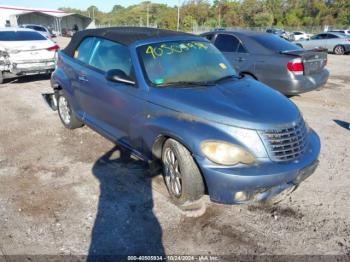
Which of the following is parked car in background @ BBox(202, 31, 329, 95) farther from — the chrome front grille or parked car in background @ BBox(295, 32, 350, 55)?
parked car in background @ BBox(295, 32, 350, 55)

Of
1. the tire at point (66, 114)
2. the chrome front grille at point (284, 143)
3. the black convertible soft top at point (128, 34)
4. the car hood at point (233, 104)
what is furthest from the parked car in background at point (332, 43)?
the chrome front grille at point (284, 143)

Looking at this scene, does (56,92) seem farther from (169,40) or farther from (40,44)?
(40,44)

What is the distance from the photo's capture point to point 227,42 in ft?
27.9

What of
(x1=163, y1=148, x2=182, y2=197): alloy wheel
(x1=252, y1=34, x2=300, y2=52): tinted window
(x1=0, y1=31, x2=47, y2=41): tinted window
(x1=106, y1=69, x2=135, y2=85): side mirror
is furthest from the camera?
(x1=0, y1=31, x2=47, y2=41): tinted window

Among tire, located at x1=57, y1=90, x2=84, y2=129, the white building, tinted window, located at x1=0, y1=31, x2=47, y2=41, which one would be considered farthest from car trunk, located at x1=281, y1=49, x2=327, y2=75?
the white building

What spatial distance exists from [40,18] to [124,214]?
6484 centimetres

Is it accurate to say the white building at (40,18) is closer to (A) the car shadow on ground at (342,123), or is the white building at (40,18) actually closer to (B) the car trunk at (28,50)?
(B) the car trunk at (28,50)

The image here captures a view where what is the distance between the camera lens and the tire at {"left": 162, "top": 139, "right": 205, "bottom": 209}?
11.2 ft

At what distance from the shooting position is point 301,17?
225 feet

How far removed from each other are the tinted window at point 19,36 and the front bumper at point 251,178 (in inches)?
355

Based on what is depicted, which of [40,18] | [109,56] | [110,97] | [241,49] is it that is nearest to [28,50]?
[241,49]

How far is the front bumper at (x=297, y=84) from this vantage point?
737 centimetres

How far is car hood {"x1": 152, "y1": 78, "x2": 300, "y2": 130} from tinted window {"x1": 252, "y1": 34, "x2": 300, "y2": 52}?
420cm

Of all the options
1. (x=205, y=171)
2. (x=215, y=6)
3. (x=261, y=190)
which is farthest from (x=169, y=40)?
(x=215, y=6)
